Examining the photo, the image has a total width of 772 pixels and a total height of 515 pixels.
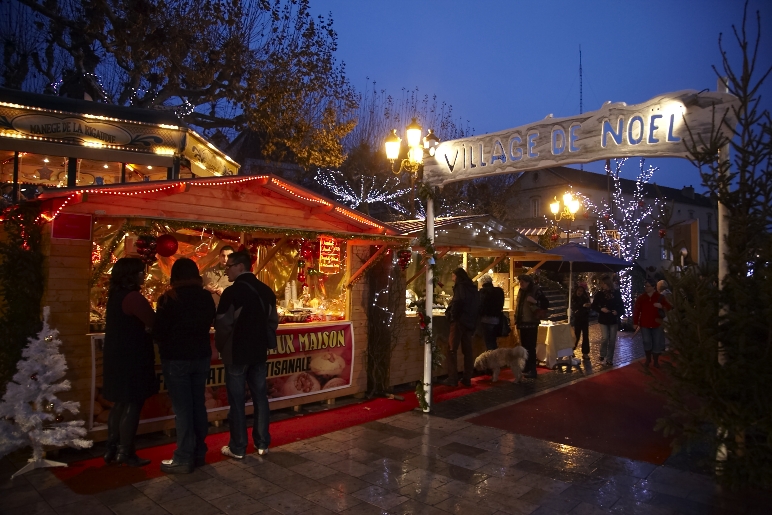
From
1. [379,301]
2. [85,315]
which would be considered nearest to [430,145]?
[379,301]

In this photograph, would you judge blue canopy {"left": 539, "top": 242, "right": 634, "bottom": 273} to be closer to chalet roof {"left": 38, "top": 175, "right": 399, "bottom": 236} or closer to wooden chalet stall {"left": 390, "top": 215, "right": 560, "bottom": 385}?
wooden chalet stall {"left": 390, "top": 215, "right": 560, "bottom": 385}

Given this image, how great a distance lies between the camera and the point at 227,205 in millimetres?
6543

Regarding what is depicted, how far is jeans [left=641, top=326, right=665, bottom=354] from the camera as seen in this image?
10389 mm

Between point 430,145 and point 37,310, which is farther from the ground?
point 430,145

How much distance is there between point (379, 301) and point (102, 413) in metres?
4.02

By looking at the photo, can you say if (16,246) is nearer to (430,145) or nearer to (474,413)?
(430,145)

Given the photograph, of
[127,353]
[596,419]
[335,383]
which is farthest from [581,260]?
[127,353]

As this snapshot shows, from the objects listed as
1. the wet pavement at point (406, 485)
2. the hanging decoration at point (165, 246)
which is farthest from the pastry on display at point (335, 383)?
the hanging decoration at point (165, 246)

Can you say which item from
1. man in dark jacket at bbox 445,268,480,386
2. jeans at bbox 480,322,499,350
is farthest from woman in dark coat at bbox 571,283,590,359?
man in dark jacket at bbox 445,268,480,386

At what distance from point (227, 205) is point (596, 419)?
218 inches

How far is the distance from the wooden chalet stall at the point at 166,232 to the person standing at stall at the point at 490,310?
261cm

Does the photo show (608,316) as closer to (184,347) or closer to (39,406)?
(184,347)

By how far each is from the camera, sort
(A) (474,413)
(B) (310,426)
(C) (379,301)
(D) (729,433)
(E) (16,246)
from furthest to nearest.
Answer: (C) (379,301) → (A) (474,413) → (B) (310,426) → (E) (16,246) → (D) (729,433)

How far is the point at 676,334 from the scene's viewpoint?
459cm
